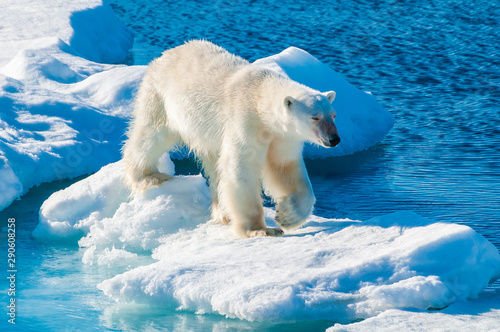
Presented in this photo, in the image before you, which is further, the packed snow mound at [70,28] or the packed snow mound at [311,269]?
the packed snow mound at [70,28]

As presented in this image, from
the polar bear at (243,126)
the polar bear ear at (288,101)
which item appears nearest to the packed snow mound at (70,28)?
the polar bear at (243,126)

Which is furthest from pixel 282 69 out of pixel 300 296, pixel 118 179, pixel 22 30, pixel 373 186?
pixel 22 30

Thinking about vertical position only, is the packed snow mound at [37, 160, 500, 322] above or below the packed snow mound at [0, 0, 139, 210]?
above

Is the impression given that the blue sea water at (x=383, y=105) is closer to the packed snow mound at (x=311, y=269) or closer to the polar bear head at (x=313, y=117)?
the packed snow mound at (x=311, y=269)

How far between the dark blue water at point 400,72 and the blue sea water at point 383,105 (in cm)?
2

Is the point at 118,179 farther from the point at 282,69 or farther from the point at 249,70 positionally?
the point at 282,69

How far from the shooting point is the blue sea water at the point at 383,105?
4.21 metres

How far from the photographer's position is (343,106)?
7504 millimetres

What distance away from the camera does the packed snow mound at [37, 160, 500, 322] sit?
143 inches

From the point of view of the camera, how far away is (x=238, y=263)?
4086 mm

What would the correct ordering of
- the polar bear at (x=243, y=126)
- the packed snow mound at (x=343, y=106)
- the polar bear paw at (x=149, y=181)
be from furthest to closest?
the packed snow mound at (x=343, y=106) → the polar bear paw at (x=149, y=181) → the polar bear at (x=243, y=126)

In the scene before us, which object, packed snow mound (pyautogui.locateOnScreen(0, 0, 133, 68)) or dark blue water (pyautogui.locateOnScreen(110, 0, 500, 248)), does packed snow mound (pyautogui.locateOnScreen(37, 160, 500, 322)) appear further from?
packed snow mound (pyautogui.locateOnScreen(0, 0, 133, 68))

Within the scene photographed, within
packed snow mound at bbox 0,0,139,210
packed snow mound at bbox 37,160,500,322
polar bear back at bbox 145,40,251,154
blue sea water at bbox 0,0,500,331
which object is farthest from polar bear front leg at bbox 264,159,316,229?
packed snow mound at bbox 0,0,139,210

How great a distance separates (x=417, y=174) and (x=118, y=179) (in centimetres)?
279
